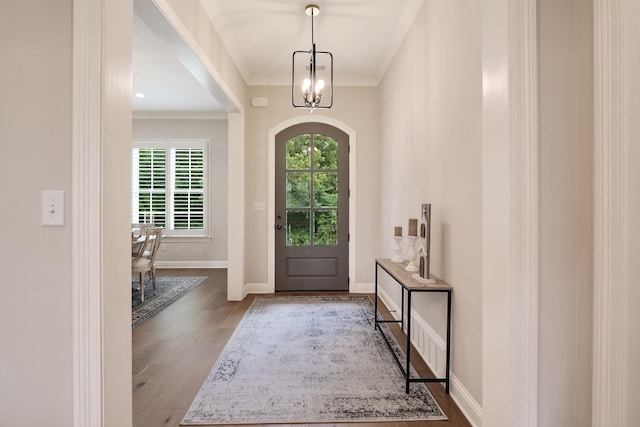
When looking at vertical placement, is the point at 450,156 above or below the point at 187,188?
below

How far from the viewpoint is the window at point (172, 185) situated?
6.38 m

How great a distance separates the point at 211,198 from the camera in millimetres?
6430

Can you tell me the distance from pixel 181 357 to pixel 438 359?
6.39 ft
